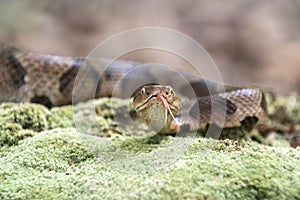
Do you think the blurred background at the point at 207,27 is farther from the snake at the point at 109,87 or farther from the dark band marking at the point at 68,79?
the dark band marking at the point at 68,79

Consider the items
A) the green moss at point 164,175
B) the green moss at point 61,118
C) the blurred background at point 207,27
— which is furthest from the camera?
the blurred background at point 207,27

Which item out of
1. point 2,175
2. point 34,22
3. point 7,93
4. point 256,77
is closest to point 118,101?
point 7,93

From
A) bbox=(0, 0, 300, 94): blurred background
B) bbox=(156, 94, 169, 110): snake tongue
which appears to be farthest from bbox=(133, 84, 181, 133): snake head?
bbox=(0, 0, 300, 94): blurred background

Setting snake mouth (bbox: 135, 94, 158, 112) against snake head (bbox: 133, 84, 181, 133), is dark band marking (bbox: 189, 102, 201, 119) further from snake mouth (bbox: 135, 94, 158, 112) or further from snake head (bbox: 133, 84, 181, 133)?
snake mouth (bbox: 135, 94, 158, 112)

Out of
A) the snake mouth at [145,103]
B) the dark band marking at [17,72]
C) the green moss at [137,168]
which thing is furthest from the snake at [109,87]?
the green moss at [137,168]

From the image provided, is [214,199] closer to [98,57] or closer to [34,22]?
[98,57]
